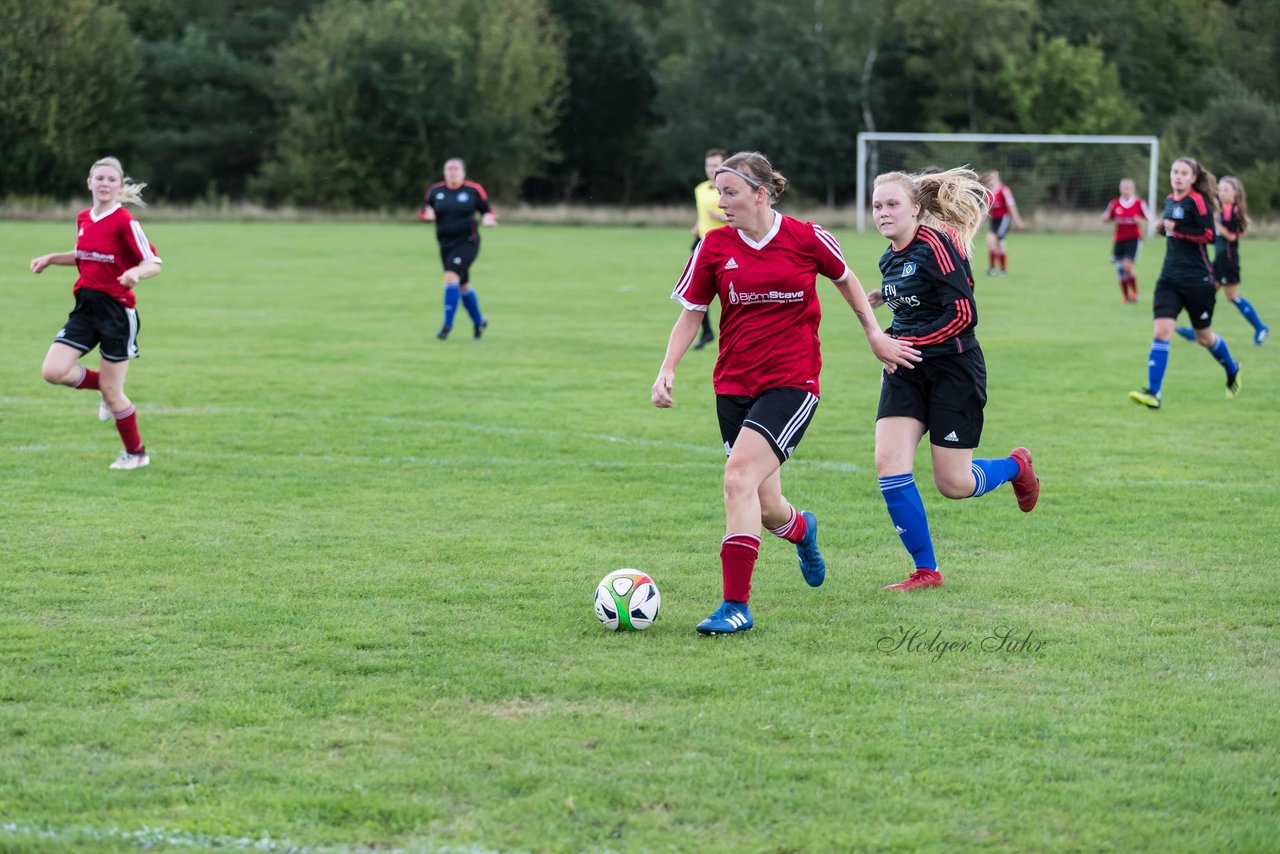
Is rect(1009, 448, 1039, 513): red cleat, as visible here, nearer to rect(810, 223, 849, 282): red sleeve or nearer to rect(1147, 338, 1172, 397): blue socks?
rect(810, 223, 849, 282): red sleeve

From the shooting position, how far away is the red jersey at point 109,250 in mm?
9023

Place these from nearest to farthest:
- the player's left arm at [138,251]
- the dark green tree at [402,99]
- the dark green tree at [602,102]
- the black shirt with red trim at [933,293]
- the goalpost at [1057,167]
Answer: the black shirt with red trim at [933,293] < the player's left arm at [138,251] < the goalpost at [1057,167] < the dark green tree at [402,99] < the dark green tree at [602,102]

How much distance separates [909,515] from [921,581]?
30cm

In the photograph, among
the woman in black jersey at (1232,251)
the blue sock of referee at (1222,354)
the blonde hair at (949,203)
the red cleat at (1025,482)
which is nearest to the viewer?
the blonde hair at (949,203)

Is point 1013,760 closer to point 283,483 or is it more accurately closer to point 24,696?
point 24,696

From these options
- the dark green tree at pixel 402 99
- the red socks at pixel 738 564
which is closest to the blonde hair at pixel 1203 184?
the red socks at pixel 738 564

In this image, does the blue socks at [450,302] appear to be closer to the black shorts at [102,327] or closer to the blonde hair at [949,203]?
the black shorts at [102,327]

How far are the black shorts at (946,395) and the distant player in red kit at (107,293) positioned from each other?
4947 mm

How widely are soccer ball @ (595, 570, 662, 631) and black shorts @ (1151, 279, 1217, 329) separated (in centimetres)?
745

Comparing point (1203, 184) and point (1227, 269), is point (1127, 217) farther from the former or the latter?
point (1203, 184)

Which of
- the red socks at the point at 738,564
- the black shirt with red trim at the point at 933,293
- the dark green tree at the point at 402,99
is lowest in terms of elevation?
the red socks at the point at 738,564

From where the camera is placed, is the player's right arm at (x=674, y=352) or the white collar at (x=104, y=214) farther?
the white collar at (x=104, y=214)

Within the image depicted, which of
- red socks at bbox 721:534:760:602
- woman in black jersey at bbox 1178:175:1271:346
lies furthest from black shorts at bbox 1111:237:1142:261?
red socks at bbox 721:534:760:602

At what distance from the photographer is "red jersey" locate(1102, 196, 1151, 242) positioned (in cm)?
2247
